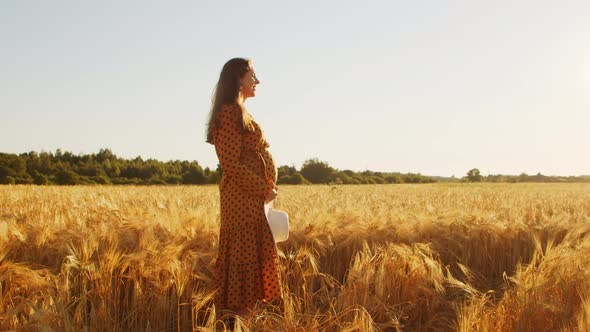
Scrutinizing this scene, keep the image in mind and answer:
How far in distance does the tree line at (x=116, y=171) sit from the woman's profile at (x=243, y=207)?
953 inches

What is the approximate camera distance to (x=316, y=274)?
413cm

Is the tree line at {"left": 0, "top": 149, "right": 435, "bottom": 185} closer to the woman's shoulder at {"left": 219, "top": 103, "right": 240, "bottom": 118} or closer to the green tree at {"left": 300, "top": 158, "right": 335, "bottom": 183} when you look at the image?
the green tree at {"left": 300, "top": 158, "right": 335, "bottom": 183}

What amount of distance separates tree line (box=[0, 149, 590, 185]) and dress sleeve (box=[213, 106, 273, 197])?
79.8 ft

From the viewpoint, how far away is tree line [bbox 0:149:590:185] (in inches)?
1130

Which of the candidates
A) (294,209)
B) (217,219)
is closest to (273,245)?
(217,219)

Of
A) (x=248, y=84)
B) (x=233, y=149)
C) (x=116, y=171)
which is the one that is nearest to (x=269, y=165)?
(x=233, y=149)

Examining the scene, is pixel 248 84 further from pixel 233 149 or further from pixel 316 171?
pixel 316 171

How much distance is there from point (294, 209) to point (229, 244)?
3.07m

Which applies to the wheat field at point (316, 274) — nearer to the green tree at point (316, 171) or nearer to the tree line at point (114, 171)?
the tree line at point (114, 171)

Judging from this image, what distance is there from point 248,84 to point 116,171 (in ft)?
100

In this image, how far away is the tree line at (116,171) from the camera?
28703 mm

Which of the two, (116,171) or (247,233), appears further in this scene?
(116,171)

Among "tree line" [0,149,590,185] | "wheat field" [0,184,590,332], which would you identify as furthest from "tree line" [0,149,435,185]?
"wheat field" [0,184,590,332]

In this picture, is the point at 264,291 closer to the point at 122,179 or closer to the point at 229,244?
the point at 229,244
